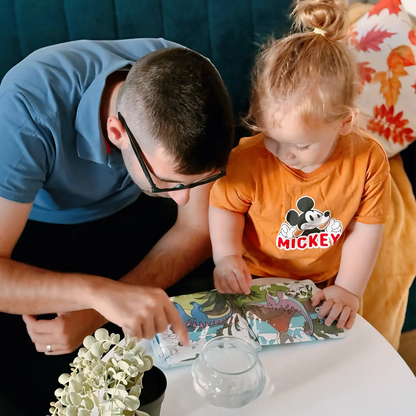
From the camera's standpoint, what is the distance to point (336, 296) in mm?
1043

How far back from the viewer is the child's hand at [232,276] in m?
1.02

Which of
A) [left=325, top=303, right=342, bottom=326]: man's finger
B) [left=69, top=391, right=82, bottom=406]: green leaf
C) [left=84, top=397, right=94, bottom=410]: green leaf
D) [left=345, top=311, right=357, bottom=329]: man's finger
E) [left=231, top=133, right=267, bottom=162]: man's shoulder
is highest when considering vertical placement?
[left=231, top=133, right=267, bottom=162]: man's shoulder

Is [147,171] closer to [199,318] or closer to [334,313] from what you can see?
[199,318]

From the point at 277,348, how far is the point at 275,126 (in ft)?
1.37

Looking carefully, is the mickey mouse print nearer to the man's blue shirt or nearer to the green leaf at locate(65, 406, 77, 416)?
the man's blue shirt

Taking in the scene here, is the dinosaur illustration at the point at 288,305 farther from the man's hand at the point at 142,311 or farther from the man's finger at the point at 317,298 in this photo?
the man's hand at the point at 142,311

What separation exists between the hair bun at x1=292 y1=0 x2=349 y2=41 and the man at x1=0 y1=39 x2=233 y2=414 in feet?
0.67

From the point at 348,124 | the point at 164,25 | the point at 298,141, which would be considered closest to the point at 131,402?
the point at 298,141

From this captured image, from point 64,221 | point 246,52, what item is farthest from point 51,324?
point 246,52

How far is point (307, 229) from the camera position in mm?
1107

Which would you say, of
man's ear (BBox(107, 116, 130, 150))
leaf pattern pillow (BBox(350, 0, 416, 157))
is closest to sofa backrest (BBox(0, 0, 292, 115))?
leaf pattern pillow (BBox(350, 0, 416, 157))

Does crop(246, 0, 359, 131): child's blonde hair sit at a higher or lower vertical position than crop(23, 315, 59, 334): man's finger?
higher

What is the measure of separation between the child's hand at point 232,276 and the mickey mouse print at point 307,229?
127 mm

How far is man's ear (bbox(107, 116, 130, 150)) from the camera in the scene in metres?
0.93
